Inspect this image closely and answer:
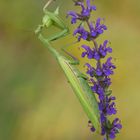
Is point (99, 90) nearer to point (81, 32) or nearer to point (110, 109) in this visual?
point (110, 109)

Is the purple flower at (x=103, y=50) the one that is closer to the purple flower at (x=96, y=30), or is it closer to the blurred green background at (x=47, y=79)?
the purple flower at (x=96, y=30)

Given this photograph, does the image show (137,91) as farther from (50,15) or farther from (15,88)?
(50,15)

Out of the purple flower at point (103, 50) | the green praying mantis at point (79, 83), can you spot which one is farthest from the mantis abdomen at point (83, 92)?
the purple flower at point (103, 50)

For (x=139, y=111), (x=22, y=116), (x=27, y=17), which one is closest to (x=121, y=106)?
(x=139, y=111)

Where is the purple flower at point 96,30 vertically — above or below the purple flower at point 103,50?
above

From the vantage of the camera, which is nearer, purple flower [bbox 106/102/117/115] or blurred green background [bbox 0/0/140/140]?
purple flower [bbox 106/102/117/115]

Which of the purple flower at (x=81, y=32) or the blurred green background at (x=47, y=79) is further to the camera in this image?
the blurred green background at (x=47, y=79)

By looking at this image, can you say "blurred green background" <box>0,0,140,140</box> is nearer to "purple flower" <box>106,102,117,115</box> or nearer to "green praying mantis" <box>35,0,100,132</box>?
"green praying mantis" <box>35,0,100,132</box>

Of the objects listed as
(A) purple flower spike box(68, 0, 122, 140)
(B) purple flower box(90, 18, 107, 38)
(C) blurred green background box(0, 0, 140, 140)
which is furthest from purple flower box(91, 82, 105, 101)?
(C) blurred green background box(0, 0, 140, 140)
